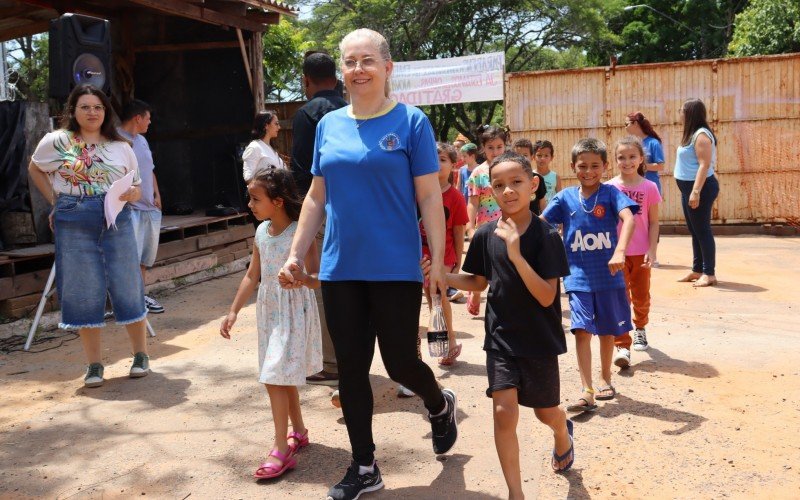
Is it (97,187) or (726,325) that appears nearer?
(97,187)

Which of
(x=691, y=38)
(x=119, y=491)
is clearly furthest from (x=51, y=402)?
(x=691, y=38)

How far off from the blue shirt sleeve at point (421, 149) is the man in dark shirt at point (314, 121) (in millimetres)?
1399

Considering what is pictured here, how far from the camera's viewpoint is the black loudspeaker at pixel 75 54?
704 centimetres

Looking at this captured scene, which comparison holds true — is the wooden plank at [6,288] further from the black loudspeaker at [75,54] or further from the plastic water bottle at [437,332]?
the plastic water bottle at [437,332]

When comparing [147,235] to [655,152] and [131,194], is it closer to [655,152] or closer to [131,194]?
[131,194]

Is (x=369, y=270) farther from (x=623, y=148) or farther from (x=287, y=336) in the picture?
(x=623, y=148)

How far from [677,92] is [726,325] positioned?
319 inches

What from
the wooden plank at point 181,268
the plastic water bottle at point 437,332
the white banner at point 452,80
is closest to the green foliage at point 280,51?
the white banner at point 452,80

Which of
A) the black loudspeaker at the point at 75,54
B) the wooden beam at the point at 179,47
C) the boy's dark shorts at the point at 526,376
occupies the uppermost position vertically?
the wooden beam at the point at 179,47

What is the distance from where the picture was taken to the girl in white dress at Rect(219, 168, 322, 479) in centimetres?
401

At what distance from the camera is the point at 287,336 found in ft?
13.4

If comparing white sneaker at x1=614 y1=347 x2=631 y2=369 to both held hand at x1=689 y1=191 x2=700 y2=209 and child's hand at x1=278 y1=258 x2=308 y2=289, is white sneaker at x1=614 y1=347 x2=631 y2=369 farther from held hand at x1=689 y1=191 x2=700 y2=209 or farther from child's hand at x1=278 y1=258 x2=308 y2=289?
held hand at x1=689 y1=191 x2=700 y2=209

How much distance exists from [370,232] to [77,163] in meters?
3.00

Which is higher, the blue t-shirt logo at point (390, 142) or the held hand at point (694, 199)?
the blue t-shirt logo at point (390, 142)
